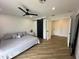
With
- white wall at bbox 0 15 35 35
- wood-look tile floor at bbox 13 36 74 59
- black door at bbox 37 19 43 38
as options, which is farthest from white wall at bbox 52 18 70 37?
wood-look tile floor at bbox 13 36 74 59

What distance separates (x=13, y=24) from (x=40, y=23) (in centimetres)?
269

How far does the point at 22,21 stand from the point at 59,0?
159 inches

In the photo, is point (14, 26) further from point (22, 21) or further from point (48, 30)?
point (48, 30)

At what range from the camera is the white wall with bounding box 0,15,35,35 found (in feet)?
13.4

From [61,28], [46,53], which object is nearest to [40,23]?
[61,28]

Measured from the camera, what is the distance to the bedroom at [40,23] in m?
2.88

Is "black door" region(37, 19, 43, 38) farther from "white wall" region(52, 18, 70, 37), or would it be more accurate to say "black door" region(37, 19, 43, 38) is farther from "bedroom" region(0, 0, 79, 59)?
"white wall" region(52, 18, 70, 37)

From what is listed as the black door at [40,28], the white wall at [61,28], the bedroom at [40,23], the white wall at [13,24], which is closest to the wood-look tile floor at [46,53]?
the bedroom at [40,23]

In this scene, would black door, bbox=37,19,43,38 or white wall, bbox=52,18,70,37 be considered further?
white wall, bbox=52,18,70,37

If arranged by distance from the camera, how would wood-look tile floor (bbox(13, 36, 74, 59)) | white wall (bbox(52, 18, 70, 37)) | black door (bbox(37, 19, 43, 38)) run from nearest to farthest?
wood-look tile floor (bbox(13, 36, 74, 59)), black door (bbox(37, 19, 43, 38)), white wall (bbox(52, 18, 70, 37))

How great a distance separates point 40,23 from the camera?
6.34 metres

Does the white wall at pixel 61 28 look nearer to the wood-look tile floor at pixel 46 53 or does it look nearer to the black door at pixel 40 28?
the black door at pixel 40 28

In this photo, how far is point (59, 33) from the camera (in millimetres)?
7828

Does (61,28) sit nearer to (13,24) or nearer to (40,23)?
(40,23)
